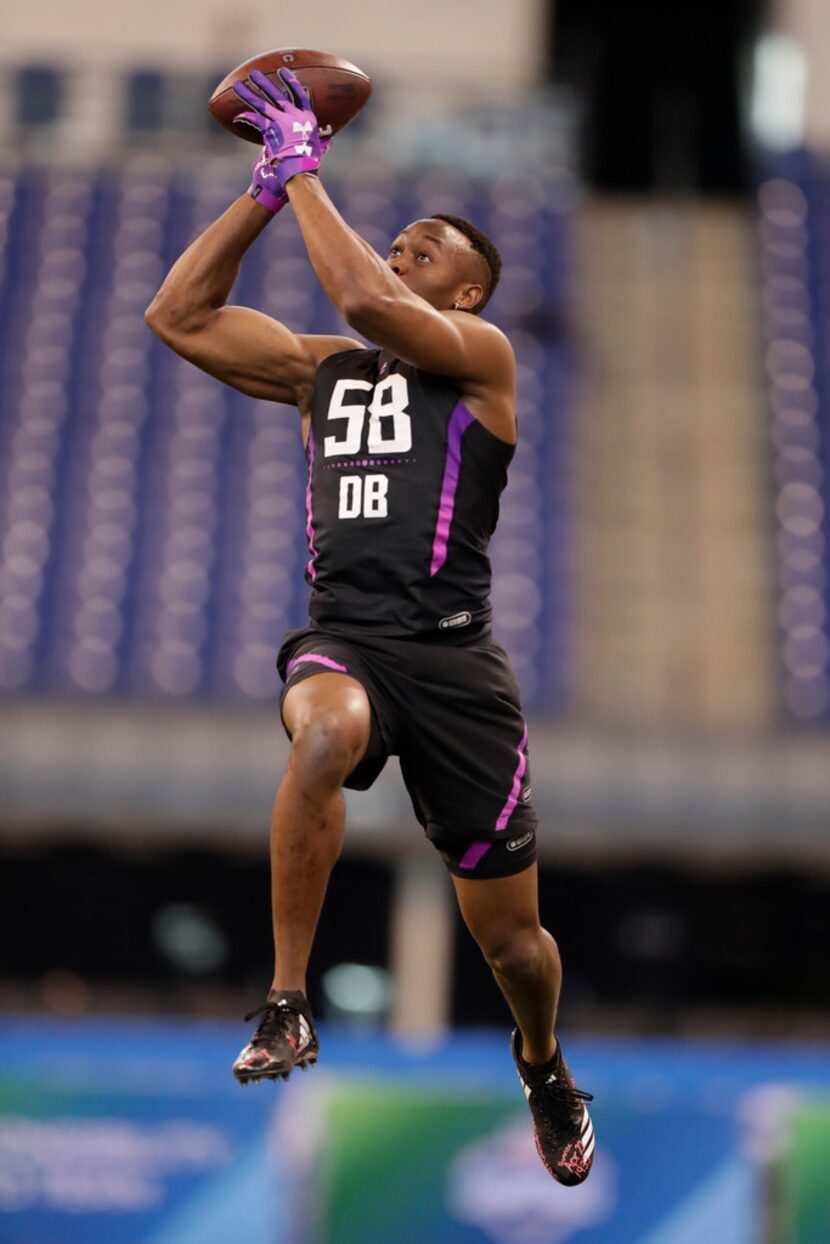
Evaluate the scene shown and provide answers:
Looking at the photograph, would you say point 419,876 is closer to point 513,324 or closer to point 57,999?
point 57,999

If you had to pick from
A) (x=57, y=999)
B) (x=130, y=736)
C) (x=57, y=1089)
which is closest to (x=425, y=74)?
(x=130, y=736)

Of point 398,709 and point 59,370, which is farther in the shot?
point 59,370

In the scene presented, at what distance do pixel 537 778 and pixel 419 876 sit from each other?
1277mm

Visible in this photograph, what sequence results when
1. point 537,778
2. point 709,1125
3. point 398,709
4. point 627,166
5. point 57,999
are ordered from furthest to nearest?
point 627,166 → point 57,999 → point 537,778 → point 709,1125 → point 398,709

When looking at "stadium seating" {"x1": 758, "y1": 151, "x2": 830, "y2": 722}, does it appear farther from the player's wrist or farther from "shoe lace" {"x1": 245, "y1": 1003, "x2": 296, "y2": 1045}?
"shoe lace" {"x1": 245, "y1": 1003, "x2": 296, "y2": 1045}

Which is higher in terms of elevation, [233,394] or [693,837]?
[233,394]

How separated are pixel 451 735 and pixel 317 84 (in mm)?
1708

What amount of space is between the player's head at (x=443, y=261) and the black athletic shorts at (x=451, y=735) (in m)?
0.94

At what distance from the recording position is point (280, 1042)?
3916mm

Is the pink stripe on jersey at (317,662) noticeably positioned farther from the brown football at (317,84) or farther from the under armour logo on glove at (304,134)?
the brown football at (317,84)

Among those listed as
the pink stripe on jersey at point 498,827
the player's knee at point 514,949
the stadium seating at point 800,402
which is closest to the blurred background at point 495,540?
the stadium seating at point 800,402

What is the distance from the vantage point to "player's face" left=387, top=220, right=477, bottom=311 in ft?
15.4

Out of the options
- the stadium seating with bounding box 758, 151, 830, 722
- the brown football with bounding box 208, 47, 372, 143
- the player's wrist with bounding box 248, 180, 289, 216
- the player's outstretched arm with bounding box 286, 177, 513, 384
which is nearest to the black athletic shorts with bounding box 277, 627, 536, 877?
the player's outstretched arm with bounding box 286, 177, 513, 384

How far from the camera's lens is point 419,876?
13.6 metres
